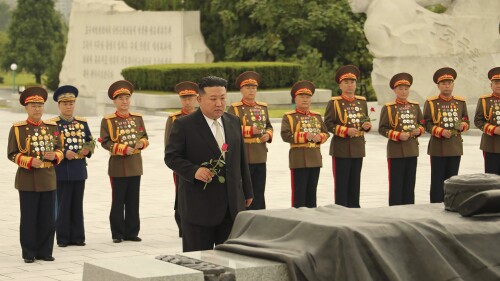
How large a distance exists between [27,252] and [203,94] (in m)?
3.07

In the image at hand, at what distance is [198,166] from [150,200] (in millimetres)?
6218

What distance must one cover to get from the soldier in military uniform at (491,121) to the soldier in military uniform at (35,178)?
15.8 ft

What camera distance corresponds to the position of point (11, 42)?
57.4 m

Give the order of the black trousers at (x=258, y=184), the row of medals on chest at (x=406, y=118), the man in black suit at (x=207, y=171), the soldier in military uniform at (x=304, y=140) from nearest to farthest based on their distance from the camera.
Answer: the man in black suit at (x=207, y=171) < the soldier in military uniform at (x=304, y=140) < the black trousers at (x=258, y=184) < the row of medals on chest at (x=406, y=118)

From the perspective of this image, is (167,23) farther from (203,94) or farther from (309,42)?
(203,94)

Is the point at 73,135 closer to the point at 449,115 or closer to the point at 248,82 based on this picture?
the point at 248,82

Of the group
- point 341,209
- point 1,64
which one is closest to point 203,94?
point 341,209

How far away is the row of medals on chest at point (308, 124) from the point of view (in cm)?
1138

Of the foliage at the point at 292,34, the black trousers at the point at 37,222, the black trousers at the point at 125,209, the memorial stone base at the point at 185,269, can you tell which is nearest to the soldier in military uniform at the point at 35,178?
the black trousers at the point at 37,222

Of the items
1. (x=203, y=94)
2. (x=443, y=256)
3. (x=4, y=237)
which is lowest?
(x=4, y=237)

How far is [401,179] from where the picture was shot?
12188 millimetres

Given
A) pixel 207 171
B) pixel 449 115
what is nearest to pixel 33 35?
pixel 449 115

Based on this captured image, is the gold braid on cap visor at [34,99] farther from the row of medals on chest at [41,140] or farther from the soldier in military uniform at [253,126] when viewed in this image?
the soldier in military uniform at [253,126]

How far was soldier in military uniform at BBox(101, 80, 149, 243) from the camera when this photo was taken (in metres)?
10.9
